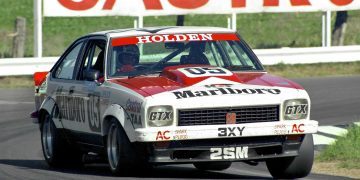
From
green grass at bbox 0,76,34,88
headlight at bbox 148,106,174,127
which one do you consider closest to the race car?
headlight at bbox 148,106,174,127

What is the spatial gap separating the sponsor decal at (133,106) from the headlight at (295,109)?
135 centimetres

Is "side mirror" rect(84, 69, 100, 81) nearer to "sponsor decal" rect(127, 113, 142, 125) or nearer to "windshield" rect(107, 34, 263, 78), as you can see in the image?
"windshield" rect(107, 34, 263, 78)

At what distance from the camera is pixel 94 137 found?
40.8ft

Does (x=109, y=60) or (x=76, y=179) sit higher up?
(x=109, y=60)

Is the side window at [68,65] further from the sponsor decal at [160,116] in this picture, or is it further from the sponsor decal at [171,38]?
the sponsor decal at [160,116]

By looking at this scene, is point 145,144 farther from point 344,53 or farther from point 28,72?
point 344,53

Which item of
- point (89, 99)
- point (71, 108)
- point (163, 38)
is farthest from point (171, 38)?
point (71, 108)

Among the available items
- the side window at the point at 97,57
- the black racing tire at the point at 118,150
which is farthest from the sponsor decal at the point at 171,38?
the black racing tire at the point at 118,150

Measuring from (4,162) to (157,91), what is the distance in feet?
10.9

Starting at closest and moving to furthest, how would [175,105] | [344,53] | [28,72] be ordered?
1. [175,105]
2. [28,72]
3. [344,53]

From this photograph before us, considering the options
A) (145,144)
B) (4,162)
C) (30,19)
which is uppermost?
(145,144)

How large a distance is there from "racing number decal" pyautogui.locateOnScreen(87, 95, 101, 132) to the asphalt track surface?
486mm

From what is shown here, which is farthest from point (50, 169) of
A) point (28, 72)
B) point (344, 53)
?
point (344, 53)

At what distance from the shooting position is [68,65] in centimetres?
1371
